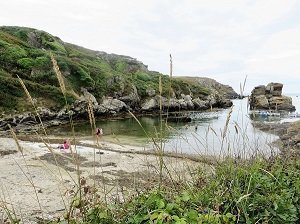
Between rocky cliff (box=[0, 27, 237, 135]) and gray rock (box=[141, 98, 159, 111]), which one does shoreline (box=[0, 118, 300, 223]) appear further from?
gray rock (box=[141, 98, 159, 111])

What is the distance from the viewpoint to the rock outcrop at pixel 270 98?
2965 inches

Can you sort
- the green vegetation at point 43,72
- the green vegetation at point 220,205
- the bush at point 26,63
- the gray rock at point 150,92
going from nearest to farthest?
the green vegetation at point 220,205 < the green vegetation at point 43,72 < the bush at point 26,63 < the gray rock at point 150,92

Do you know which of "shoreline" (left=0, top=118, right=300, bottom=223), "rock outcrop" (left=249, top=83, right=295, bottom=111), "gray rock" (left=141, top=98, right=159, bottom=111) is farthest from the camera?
"rock outcrop" (left=249, top=83, right=295, bottom=111)

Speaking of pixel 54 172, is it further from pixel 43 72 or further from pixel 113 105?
pixel 113 105

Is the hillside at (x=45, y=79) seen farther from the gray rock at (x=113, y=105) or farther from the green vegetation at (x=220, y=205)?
the green vegetation at (x=220, y=205)

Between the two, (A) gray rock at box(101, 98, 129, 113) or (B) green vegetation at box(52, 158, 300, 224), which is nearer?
(B) green vegetation at box(52, 158, 300, 224)

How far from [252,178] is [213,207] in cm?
66

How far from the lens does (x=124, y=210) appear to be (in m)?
3.10

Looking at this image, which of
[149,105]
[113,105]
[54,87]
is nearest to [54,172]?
[54,87]

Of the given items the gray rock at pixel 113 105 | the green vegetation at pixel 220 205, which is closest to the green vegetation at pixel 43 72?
the gray rock at pixel 113 105

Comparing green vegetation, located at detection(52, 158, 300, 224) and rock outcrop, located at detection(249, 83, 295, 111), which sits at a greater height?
rock outcrop, located at detection(249, 83, 295, 111)

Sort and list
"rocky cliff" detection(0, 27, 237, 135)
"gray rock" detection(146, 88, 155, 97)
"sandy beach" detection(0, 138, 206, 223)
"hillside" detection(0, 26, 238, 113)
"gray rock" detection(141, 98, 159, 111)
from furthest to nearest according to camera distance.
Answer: "gray rock" detection(146, 88, 155, 97), "gray rock" detection(141, 98, 159, 111), "hillside" detection(0, 26, 238, 113), "rocky cliff" detection(0, 27, 237, 135), "sandy beach" detection(0, 138, 206, 223)

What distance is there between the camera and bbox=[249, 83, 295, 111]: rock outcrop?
7531cm

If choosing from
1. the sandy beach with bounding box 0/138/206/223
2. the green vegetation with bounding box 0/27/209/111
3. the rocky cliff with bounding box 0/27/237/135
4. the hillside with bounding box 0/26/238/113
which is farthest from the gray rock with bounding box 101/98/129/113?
the sandy beach with bounding box 0/138/206/223
